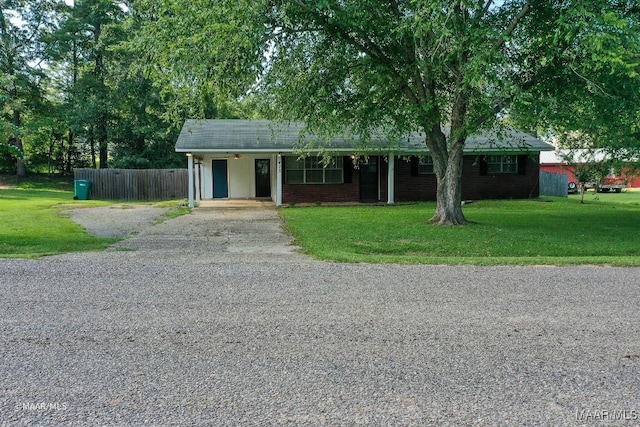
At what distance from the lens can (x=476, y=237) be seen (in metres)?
10.5

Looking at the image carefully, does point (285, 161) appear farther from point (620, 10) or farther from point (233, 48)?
point (620, 10)

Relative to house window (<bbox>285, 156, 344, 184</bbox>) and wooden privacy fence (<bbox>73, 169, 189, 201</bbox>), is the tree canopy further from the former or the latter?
Answer: wooden privacy fence (<bbox>73, 169, 189, 201</bbox>)

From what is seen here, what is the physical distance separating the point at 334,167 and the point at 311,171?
987 millimetres

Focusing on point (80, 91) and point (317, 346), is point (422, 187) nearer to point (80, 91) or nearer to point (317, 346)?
point (317, 346)

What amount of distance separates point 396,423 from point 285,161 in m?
17.7

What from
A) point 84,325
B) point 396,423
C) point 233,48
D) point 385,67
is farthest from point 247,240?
point 396,423

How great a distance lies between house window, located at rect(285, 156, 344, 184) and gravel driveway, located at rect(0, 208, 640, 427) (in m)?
13.3

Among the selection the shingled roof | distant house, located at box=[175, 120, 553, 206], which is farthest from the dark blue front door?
the shingled roof

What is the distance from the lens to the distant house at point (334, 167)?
19422 millimetres

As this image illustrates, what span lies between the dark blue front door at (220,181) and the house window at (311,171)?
4162 mm

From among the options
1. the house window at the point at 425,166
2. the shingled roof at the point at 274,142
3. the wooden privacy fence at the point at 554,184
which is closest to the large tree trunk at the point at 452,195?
the shingled roof at the point at 274,142

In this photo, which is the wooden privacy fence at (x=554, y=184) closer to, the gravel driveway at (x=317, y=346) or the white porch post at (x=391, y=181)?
the white porch post at (x=391, y=181)

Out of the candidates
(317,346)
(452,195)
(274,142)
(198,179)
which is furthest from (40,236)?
(198,179)

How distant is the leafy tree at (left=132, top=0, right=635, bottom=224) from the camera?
9398mm
